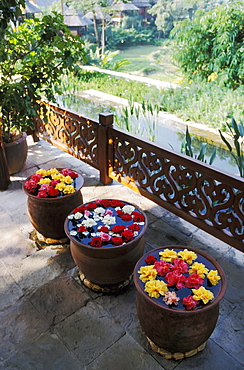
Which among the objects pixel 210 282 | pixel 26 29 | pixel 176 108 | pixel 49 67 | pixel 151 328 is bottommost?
pixel 176 108

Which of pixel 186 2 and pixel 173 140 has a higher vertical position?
pixel 186 2

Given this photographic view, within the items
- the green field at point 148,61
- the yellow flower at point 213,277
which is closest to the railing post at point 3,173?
the yellow flower at point 213,277

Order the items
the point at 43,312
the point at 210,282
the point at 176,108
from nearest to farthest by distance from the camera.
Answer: the point at 210,282 < the point at 43,312 < the point at 176,108

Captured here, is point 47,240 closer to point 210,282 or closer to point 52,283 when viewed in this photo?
point 52,283

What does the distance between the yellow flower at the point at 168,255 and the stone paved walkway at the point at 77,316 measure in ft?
1.76

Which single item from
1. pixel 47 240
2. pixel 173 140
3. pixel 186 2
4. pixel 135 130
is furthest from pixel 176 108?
pixel 186 2

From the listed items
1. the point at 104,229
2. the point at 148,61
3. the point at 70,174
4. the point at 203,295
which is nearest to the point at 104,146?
the point at 70,174

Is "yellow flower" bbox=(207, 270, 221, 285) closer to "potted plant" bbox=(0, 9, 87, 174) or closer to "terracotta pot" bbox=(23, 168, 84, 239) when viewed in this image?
"terracotta pot" bbox=(23, 168, 84, 239)

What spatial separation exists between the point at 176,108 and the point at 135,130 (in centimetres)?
361

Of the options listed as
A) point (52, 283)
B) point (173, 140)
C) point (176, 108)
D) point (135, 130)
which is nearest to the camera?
point (52, 283)

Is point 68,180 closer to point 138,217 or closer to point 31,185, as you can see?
point 31,185

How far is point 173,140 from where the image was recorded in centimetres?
590

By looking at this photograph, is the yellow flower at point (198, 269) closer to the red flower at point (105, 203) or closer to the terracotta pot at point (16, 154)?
the red flower at point (105, 203)

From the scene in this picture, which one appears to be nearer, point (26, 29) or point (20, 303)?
point (20, 303)
